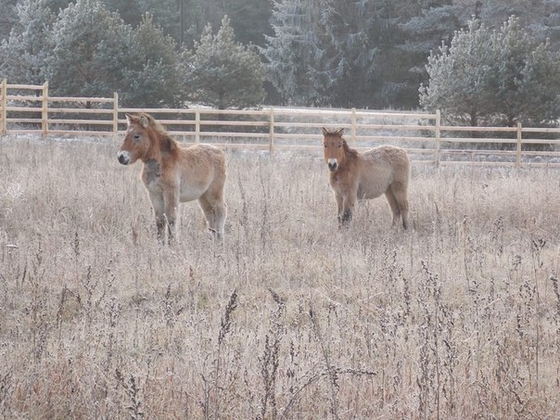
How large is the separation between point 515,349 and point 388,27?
3751 centimetres

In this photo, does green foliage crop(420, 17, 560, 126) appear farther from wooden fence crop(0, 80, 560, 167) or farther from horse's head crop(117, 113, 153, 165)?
horse's head crop(117, 113, 153, 165)

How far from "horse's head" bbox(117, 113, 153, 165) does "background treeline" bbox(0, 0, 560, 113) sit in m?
20.0

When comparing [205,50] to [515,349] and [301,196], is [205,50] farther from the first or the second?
[515,349]

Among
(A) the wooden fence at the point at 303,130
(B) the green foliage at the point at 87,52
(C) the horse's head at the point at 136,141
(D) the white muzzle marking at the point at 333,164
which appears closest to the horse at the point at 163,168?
(C) the horse's head at the point at 136,141

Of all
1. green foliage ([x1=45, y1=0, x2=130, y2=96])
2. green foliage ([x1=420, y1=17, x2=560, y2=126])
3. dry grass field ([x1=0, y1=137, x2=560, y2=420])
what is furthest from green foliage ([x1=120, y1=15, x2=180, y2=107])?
dry grass field ([x1=0, y1=137, x2=560, y2=420])

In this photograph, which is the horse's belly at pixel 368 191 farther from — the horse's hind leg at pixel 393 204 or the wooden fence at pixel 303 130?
the wooden fence at pixel 303 130

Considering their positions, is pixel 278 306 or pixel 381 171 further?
pixel 381 171

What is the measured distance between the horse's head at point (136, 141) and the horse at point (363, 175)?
266 cm

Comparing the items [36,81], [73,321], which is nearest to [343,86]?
[36,81]

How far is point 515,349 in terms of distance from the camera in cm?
633

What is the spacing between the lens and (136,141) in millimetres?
10570

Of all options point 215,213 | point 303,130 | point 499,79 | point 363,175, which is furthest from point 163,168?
point 303,130

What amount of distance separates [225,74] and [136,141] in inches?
828

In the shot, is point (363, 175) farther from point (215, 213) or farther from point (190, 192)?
point (190, 192)
